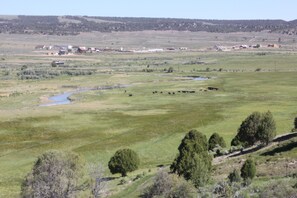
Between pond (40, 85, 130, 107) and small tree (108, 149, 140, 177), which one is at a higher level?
small tree (108, 149, 140, 177)

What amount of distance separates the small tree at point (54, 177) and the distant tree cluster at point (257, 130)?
66.7 feet

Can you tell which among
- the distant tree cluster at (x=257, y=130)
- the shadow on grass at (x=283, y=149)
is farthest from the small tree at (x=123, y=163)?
the distant tree cluster at (x=257, y=130)

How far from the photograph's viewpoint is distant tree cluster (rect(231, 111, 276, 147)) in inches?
1969

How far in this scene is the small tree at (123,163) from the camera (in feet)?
152

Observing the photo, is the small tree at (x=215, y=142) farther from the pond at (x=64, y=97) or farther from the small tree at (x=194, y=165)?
the pond at (x=64, y=97)

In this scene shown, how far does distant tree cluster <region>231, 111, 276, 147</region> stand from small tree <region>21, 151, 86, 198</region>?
20.3m

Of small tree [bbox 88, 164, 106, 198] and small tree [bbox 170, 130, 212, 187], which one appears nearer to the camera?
small tree [bbox 170, 130, 212, 187]

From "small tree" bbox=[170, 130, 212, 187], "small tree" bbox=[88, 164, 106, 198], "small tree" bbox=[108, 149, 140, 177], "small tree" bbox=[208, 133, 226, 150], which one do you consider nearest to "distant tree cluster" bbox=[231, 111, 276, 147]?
"small tree" bbox=[208, 133, 226, 150]

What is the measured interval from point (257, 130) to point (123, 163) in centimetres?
1379

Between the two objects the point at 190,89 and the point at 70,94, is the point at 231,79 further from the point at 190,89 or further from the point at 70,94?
the point at 70,94

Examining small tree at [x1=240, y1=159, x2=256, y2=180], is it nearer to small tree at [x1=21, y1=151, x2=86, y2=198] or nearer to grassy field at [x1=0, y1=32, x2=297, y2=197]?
grassy field at [x1=0, y1=32, x2=297, y2=197]

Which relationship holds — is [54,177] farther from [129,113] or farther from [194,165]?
[129,113]

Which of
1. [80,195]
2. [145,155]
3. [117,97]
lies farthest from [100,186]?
[117,97]

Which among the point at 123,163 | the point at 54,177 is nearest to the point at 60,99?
the point at 123,163
